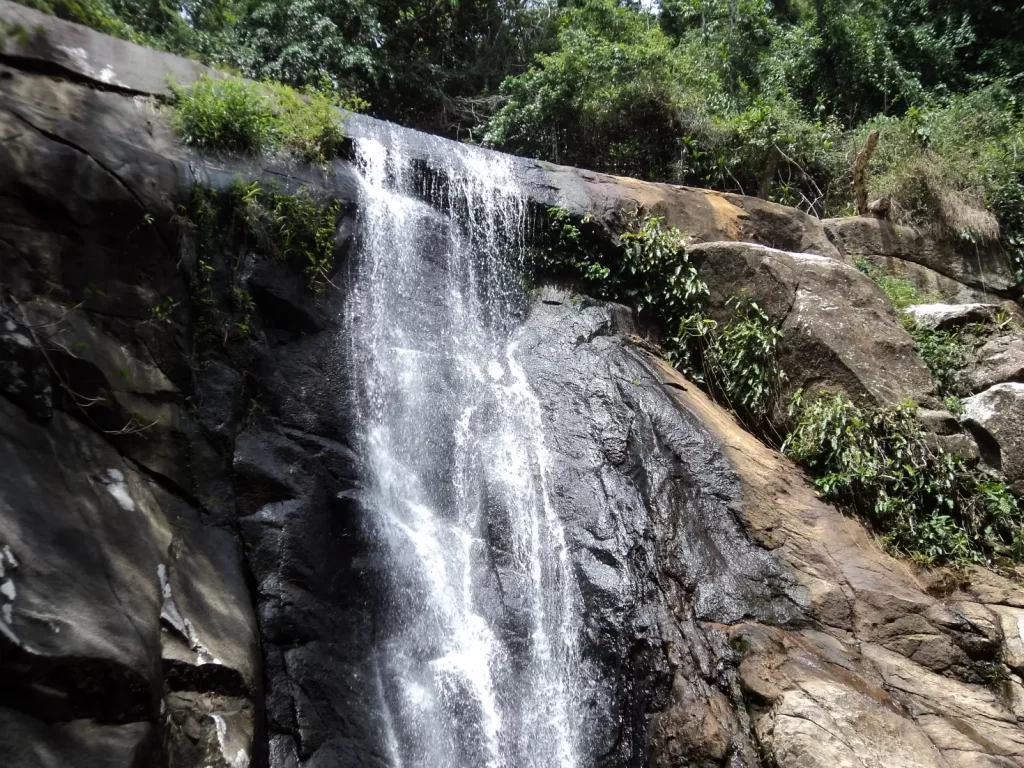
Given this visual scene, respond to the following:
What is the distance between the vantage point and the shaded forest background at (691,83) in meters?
11.9

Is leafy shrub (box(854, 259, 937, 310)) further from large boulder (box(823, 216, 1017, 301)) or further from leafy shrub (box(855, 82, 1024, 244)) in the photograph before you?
leafy shrub (box(855, 82, 1024, 244))

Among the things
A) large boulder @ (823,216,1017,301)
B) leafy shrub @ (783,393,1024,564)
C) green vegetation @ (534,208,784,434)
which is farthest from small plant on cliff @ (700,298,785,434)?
large boulder @ (823,216,1017,301)

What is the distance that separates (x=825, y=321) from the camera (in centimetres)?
859

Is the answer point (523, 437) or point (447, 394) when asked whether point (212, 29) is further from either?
point (523, 437)

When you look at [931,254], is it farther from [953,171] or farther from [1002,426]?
[1002,426]

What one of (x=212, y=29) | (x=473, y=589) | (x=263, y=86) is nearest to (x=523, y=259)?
(x=263, y=86)

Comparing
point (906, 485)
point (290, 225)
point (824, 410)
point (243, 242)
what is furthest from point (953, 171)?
point (243, 242)

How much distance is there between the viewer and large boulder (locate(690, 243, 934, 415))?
831cm

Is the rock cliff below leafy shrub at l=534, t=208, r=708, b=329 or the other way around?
below

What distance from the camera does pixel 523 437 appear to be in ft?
26.0

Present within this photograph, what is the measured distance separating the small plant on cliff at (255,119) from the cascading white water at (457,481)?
2.04 feet

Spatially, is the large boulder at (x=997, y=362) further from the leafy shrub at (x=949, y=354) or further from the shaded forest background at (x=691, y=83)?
the shaded forest background at (x=691, y=83)

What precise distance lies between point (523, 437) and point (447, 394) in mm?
976

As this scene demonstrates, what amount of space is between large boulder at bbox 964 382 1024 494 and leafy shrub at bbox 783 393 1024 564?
0.26 metres
